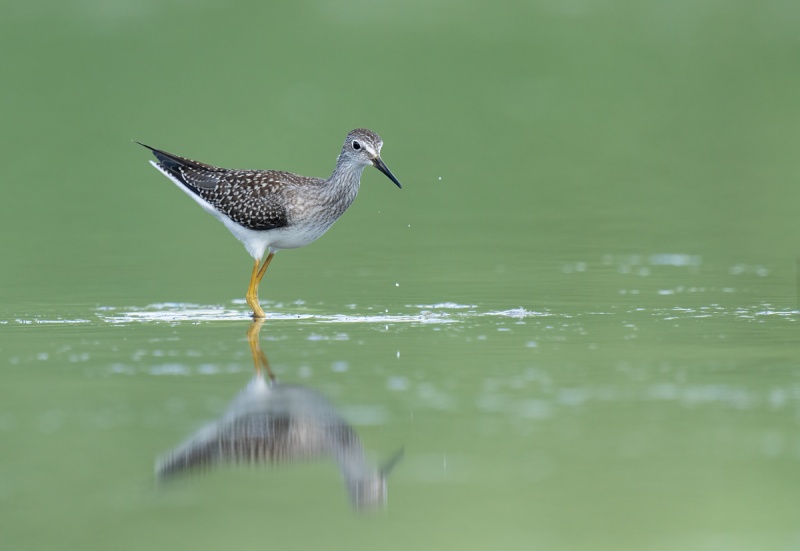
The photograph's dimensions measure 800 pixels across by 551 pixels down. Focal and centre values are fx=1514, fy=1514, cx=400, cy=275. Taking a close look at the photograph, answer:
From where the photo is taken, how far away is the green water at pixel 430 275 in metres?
7.74

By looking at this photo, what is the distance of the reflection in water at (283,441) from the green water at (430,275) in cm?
11

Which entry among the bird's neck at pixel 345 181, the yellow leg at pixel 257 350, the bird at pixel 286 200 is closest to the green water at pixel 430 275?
the yellow leg at pixel 257 350

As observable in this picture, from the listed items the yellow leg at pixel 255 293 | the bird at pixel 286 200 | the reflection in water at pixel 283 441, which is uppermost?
the bird at pixel 286 200

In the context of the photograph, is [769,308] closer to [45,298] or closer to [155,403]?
[155,403]

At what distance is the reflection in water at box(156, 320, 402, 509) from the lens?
8.05 m

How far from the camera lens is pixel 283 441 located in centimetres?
877

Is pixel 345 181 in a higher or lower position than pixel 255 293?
higher

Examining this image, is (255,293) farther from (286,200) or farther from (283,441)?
(283,441)

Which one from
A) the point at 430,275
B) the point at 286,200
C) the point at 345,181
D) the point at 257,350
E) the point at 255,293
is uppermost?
the point at 345,181

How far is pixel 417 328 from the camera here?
12.3m

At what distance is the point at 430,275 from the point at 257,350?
4001 millimetres

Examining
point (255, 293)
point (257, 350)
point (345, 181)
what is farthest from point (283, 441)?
point (345, 181)

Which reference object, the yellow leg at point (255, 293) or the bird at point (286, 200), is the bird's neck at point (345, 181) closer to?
the bird at point (286, 200)

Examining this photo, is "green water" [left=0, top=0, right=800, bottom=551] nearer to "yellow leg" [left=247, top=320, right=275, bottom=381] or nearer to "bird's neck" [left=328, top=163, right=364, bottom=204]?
"yellow leg" [left=247, top=320, right=275, bottom=381]
